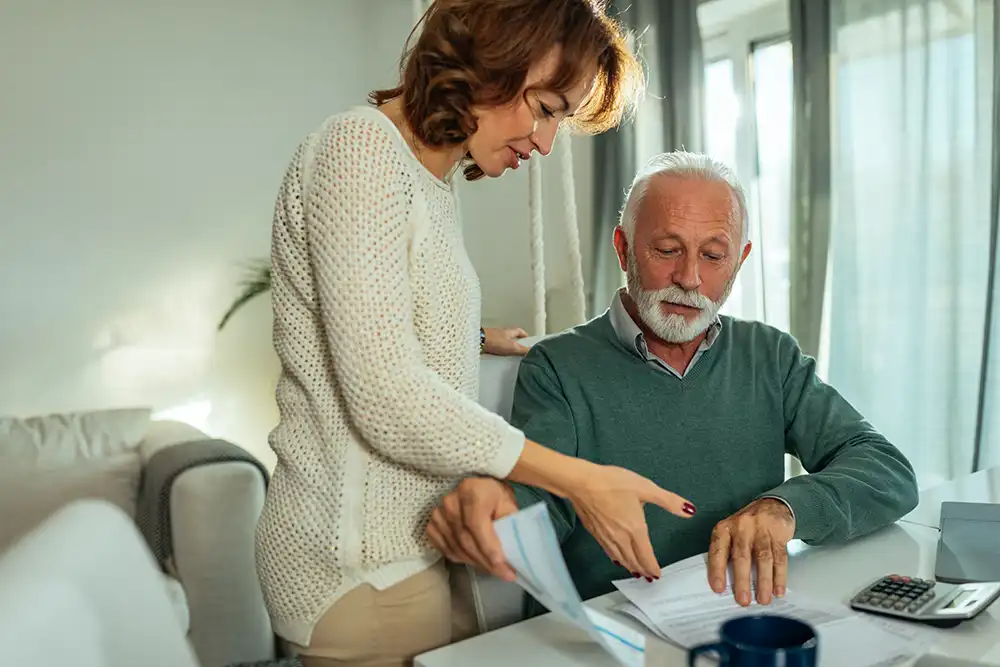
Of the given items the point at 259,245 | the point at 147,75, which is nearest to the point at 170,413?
the point at 259,245

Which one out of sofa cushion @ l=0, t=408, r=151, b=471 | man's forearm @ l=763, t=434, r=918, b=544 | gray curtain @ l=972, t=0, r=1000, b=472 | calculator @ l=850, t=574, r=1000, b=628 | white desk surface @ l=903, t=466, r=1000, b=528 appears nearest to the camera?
calculator @ l=850, t=574, r=1000, b=628

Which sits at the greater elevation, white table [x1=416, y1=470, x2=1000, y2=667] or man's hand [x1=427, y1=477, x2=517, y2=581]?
man's hand [x1=427, y1=477, x2=517, y2=581]

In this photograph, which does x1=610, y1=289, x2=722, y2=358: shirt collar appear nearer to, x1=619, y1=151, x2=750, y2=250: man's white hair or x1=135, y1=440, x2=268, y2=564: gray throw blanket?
x1=619, y1=151, x2=750, y2=250: man's white hair

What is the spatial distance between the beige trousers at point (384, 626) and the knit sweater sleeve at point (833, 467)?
1.56 ft

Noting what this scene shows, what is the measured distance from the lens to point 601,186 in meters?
3.36

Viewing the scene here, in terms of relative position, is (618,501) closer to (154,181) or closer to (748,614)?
(748,614)

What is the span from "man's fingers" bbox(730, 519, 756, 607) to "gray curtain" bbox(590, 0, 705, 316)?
201 cm

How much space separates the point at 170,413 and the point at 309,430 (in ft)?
8.36

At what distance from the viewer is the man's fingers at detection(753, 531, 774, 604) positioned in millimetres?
1050

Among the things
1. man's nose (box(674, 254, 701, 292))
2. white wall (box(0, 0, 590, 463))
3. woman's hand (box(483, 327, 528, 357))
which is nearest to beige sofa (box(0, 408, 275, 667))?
white wall (box(0, 0, 590, 463))

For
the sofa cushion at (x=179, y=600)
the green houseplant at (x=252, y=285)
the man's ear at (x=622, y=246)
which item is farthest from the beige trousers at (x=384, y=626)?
the green houseplant at (x=252, y=285)

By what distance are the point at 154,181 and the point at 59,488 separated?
1.15 m

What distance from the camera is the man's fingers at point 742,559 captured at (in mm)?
1041

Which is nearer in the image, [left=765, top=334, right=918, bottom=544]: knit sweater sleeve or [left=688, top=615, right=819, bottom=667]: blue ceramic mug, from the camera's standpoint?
[left=688, top=615, right=819, bottom=667]: blue ceramic mug
